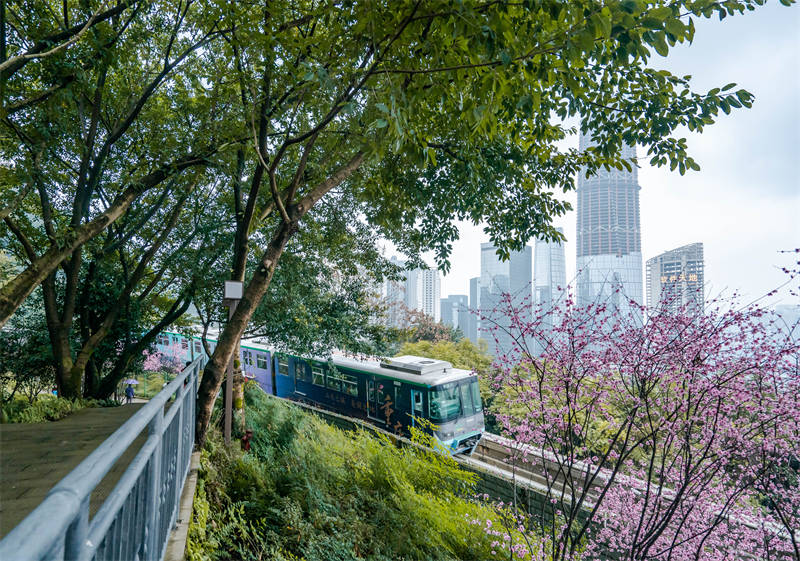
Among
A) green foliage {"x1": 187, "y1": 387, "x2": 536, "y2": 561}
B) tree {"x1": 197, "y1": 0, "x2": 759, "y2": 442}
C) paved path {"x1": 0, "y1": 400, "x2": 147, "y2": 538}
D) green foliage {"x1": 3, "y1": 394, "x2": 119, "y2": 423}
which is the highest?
tree {"x1": 197, "y1": 0, "x2": 759, "y2": 442}

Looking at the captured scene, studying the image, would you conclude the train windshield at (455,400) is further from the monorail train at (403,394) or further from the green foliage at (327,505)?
the green foliage at (327,505)

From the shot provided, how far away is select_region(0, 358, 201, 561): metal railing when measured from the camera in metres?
0.62

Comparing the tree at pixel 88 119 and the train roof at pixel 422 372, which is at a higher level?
the tree at pixel 88 119

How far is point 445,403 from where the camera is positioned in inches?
373

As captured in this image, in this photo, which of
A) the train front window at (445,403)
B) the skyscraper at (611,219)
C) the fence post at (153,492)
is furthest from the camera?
the skyscraper at (611,219)

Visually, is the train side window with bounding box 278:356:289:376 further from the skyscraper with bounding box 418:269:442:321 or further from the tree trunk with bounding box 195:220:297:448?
the skyscraper with bounding box 418:269:442:321

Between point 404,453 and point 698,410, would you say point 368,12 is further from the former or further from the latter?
point 404,453

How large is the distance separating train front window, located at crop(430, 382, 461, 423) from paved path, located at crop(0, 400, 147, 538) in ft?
19.4

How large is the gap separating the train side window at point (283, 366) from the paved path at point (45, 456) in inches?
290

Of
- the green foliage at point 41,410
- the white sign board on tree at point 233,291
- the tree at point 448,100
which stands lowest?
the green foliage at point 41,410

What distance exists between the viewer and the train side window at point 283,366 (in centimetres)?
1335

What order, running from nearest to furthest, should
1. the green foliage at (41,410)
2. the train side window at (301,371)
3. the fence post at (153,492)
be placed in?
the fence post at (153,492) < the green foliage at (41,410) < the train side window at (301,371)

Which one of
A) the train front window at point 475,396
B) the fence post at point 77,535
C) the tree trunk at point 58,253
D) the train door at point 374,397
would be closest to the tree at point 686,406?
the fence post at point 77,535

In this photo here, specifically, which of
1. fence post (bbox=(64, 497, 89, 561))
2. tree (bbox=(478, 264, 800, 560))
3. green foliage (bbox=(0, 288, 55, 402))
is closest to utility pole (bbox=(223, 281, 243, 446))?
tree (bbox=(478, 264, 800, 560))
